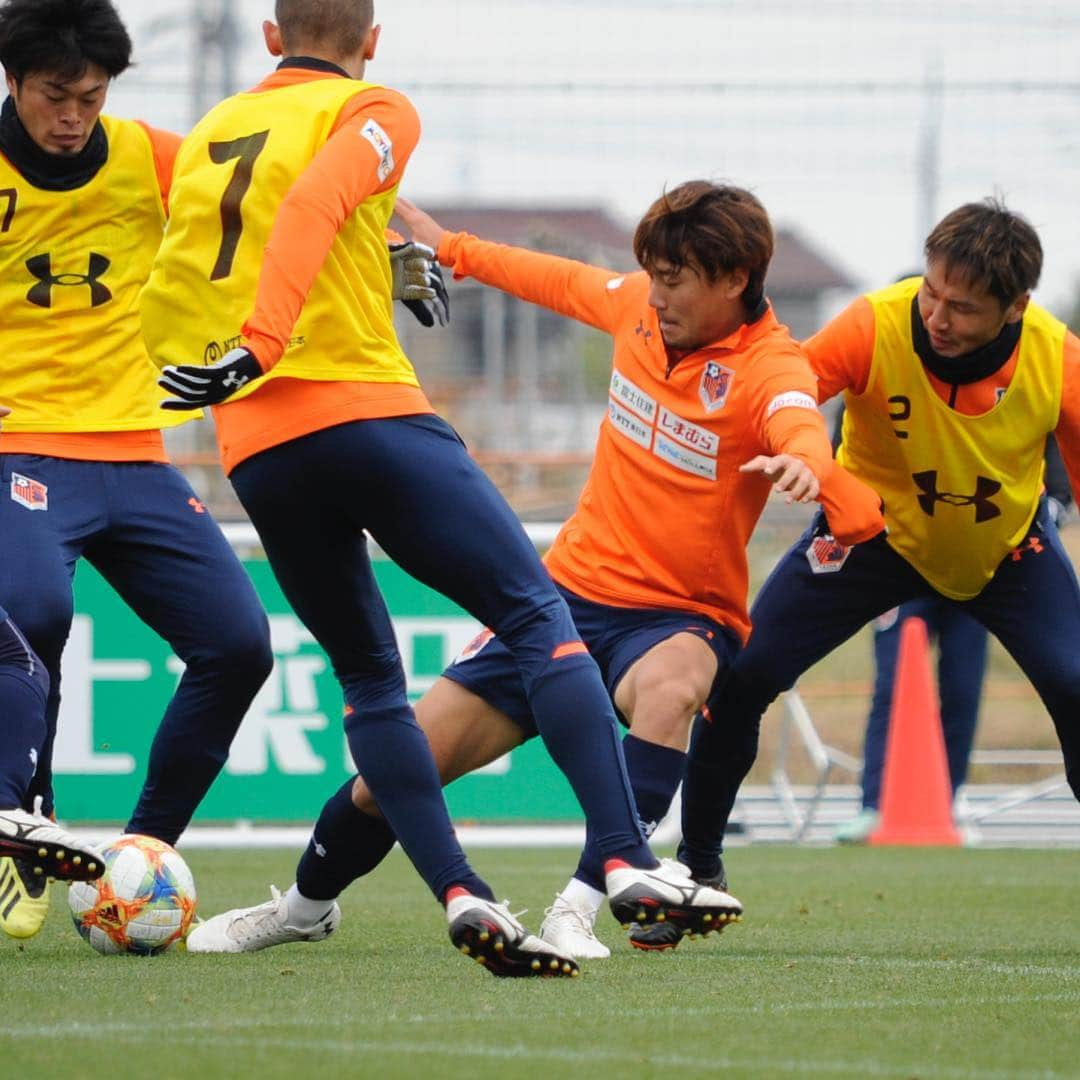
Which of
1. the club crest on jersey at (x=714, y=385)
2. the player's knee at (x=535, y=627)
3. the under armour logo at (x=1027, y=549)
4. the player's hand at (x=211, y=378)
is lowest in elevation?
the under armour logo at (x=1027, y=549)

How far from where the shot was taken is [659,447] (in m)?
5.68

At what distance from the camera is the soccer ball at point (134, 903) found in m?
5.38

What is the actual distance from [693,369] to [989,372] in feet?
2.63

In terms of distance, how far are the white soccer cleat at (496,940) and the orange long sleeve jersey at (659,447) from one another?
1.42 meters

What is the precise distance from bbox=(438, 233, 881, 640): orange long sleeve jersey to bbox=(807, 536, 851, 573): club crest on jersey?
0.28 meters

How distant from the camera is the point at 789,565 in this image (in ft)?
19.8

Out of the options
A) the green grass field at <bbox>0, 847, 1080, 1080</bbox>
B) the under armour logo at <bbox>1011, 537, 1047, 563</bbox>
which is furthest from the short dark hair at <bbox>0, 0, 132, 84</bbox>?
the under armour logo at <bbox>1011, 537, 1047, 563</bbox>

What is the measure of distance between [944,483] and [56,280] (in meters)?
2.52

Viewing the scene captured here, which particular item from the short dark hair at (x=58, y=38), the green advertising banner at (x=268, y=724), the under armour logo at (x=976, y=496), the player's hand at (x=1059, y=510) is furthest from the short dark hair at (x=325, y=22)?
the green advertising banner at (x=268, y=724)

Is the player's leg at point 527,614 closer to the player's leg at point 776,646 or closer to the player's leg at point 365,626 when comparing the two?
the player's leg at point 365,626

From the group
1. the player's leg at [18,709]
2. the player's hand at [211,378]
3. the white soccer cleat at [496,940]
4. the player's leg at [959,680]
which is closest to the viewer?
the player's hand at [211,378]

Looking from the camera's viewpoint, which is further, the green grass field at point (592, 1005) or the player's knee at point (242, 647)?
the player's knee at point (242, 647)

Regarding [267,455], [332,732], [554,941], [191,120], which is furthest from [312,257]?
[191,120]

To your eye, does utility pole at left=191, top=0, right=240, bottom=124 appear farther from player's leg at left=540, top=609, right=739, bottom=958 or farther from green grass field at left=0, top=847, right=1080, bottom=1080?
player's leg at left=540, top=609, right=739, bottom=958
